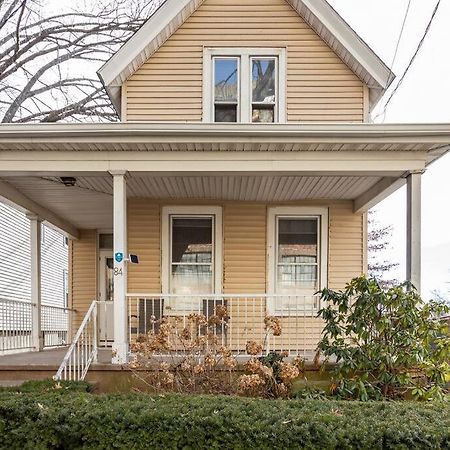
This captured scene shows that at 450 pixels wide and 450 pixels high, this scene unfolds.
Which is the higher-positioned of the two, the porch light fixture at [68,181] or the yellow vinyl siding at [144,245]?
the porch light fixture at [68,181]

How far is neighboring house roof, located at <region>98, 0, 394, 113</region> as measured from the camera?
27.0 ft

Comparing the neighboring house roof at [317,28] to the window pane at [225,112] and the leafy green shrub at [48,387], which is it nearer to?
the window pane at [225,112]

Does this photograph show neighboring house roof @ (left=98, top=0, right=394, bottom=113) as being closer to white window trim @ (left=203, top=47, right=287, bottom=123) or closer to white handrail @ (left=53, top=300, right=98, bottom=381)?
white window trim @ (left=203, top=47, right=287, bottom=123)

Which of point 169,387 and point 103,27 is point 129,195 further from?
point 103,27

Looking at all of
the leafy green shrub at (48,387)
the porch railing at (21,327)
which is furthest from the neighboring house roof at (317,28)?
the leafy green shrub at (48,387)

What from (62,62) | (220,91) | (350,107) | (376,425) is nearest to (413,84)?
(350,107)

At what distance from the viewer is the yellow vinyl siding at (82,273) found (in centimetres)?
1116

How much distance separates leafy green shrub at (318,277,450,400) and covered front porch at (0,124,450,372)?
2.65 ft

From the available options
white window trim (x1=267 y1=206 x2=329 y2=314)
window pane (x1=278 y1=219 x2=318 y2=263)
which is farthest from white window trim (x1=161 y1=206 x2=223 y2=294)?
window pane (x1=278 y1=219 x2=318 y2=263)

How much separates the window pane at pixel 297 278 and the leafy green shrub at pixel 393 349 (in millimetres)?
2862

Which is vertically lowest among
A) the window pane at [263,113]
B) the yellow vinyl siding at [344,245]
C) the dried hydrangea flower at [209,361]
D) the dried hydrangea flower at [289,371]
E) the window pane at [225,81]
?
the dried hydrangea flower at [289,371]

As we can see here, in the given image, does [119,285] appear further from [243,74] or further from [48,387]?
[243,74]

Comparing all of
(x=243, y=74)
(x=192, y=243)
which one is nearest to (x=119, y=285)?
(x=192, y=243)

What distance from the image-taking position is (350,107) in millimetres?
8547
